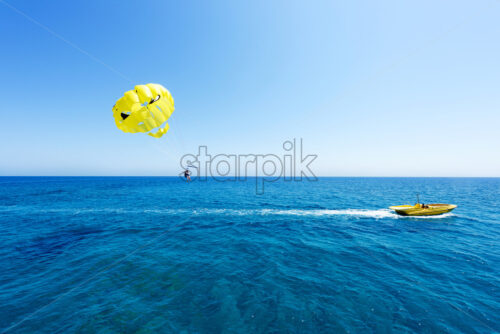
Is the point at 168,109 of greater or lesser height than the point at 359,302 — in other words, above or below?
above

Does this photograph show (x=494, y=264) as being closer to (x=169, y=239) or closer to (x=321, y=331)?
(x=321, y=331)

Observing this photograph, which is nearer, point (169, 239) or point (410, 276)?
point (410, 276)

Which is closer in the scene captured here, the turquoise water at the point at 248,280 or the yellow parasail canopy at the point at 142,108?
the turquoise water at the point at 248,280

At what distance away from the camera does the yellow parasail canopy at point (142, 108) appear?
979cm

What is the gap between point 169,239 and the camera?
58.4ft

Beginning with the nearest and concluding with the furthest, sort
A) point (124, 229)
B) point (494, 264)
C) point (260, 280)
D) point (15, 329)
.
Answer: point (15, 329)
point (260, 280)
point (494, 264)
point (124, 229)

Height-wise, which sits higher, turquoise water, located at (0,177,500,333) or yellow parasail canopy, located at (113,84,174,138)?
yellow parasail canopy, located at (113,84,174,138)

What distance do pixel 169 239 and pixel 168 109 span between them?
1296cm

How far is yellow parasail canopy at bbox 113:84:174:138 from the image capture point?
9789mm

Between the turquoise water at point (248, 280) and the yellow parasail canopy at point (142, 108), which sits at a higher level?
the yellow parasail canopy at point (142, 108)

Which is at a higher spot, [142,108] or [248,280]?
[142,108]

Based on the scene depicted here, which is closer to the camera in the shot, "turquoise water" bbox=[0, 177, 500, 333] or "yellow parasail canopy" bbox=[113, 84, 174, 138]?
"turquoise water" bbox=[0, 177, 500, 333]

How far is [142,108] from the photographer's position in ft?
33.5

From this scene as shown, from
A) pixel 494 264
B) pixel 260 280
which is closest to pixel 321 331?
pixel 260 280
